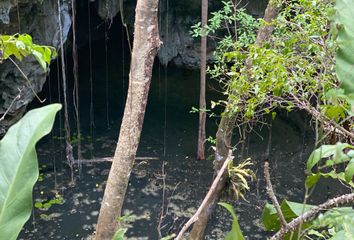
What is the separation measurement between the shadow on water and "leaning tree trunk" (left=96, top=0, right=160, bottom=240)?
1.15 m

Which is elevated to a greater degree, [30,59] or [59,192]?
[30,59]

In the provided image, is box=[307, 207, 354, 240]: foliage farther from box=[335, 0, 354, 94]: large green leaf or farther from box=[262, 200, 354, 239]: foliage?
box=[335, 0, 354, 94]: large green leaf

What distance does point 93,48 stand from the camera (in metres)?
9.70

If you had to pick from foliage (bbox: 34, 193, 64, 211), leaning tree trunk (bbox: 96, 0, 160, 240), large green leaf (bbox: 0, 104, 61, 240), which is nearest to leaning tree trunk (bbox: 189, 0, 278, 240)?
leaning tree trunk (bbox: 96, 0, 160, 240)

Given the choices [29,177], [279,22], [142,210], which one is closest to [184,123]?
[142,210]

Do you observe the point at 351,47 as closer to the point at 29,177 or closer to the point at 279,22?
the point at 29,177

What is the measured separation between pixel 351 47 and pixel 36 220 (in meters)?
4.33

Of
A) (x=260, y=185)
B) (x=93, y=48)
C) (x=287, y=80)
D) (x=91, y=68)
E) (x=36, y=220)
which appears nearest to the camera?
(x=287, y=80)

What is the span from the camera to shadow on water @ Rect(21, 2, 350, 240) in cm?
471

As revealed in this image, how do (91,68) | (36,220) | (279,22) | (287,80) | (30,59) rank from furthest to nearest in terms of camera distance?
(91,68)
(30,59)
(36,220)
(279,22)
(287,80)

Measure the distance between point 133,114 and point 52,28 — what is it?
4.10 metres

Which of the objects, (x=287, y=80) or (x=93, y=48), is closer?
(x=287, y=80)

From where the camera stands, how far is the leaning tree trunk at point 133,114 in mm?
2744

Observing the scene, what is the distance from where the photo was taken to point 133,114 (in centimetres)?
290
